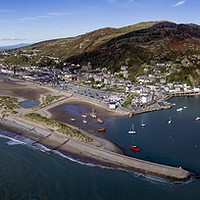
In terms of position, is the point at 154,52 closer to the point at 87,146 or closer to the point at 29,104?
the point at 29,104

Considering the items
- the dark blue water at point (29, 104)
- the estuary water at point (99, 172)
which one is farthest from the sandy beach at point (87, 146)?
the dark blue water at point (29, 104)

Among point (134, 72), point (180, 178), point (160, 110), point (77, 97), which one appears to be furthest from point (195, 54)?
point (180, 178)

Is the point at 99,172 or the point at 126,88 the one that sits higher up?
the point at 126,88

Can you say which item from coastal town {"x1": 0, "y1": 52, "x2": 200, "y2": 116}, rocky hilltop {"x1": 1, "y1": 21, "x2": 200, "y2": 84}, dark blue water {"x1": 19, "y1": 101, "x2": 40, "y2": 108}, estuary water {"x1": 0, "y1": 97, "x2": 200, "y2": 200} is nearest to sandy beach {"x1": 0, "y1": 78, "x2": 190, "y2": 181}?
estuary water {"x1": 0, "y1": 97, "x2": 200, "y2": 200}

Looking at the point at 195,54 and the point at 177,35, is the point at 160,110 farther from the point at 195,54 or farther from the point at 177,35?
the point at 177,35

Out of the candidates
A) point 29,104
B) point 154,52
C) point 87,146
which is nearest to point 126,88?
point 29,104

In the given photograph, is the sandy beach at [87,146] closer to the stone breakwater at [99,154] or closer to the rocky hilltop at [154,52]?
the stone breakwater at [99,154]
